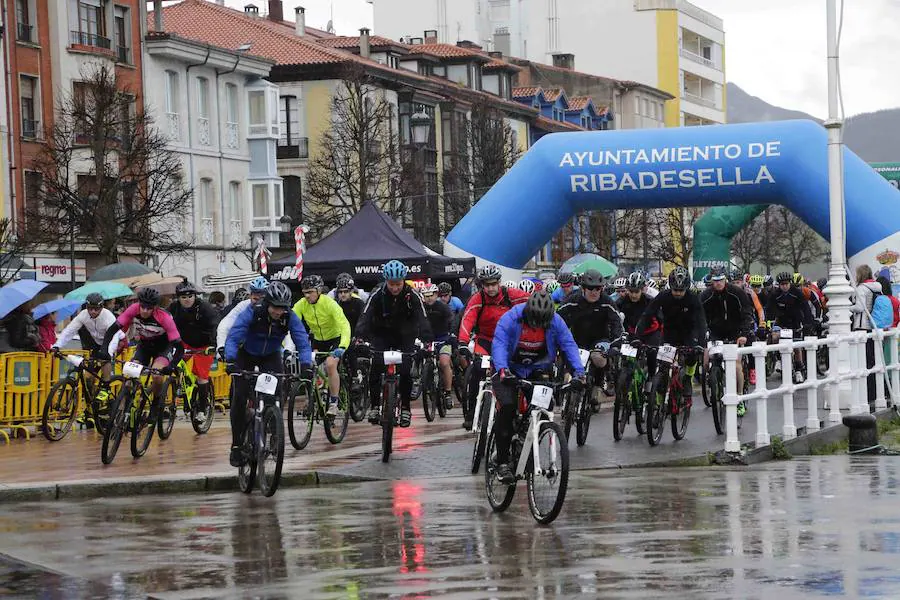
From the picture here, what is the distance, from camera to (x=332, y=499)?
13109mm

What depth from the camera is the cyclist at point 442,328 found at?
21.8 metres

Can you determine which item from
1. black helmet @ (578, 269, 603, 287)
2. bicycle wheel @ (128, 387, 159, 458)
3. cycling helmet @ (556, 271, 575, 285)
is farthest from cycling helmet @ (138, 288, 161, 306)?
cycling helmet @ (556, 271, 575, 285)

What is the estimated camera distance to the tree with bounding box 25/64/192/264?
41.0m

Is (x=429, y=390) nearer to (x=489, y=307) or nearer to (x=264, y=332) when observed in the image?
(x=489, y=307)

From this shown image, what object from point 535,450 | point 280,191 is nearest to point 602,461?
point 535,450

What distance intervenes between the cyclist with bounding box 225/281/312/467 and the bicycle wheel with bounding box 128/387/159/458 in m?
2.68

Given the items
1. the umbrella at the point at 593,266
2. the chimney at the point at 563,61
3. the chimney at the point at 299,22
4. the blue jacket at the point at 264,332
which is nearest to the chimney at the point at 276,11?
the chimney at the point at 299,22

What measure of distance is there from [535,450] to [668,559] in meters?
2.13

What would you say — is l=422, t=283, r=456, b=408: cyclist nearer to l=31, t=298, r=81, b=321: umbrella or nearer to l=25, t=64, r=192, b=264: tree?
l=31, t=298, r=81, b=321: umbrella

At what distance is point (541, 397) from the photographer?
1124cm

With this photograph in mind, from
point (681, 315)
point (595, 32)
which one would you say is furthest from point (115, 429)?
point (595, 32)

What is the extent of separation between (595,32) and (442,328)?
8642 cm

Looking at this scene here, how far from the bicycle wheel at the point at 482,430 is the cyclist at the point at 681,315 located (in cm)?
323

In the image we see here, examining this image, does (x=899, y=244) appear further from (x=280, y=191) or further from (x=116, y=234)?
(x=280, y=191)
